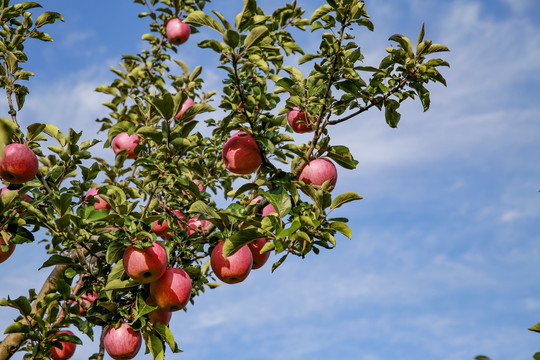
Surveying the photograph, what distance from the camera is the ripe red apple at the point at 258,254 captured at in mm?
3869

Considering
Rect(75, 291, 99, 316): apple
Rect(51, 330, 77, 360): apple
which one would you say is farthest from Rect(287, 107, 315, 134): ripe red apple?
Rect(51, 330, 77, 360): apple

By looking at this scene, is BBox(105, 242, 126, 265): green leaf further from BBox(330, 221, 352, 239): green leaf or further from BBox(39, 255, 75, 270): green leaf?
BBox(330, 221, 352, 239): green leaf

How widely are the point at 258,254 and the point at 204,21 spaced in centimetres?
178

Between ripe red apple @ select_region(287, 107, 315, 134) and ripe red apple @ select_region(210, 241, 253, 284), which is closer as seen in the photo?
ripe red apple @ select_region(210, 241, 253, 284)

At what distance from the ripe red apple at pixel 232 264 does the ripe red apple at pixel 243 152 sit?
584 millimetres

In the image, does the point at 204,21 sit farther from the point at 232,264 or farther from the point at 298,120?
the point at 232,264

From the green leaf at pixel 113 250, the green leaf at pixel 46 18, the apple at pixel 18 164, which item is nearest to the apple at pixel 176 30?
the green leaf at pixel 46 18

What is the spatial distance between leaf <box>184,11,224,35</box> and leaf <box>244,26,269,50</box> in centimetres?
17

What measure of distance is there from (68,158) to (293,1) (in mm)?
2972

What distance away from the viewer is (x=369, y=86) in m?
3.53

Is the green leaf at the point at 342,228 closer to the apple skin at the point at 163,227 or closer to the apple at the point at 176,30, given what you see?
the apple skin at the point at 163,227

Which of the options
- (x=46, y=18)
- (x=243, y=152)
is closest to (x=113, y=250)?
(x=243, y=152)

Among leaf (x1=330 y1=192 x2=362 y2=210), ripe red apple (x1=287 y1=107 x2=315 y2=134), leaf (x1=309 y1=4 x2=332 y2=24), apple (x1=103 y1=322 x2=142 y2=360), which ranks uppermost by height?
leaf (x1=309 y1=4 x2=332 y2=24)

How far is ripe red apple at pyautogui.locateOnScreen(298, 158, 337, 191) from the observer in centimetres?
343
